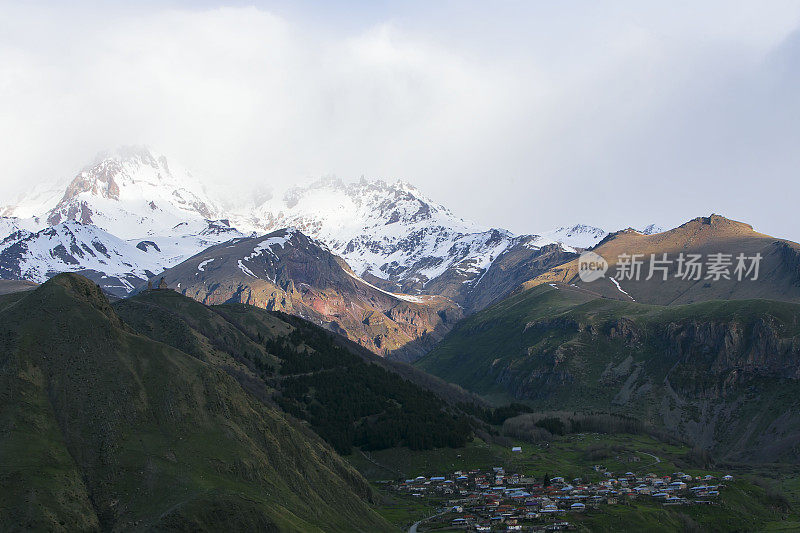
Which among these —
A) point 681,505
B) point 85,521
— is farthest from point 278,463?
point 681,505

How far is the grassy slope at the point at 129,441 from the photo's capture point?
124 metres

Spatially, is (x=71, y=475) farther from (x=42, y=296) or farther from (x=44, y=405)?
(x=42, y=296)

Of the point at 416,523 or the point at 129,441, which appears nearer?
the point at 129,441

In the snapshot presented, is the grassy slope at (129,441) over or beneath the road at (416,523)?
over

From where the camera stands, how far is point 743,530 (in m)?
181

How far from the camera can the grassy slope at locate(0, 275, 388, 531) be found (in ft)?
408

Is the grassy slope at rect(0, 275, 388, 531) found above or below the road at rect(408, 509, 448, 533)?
above

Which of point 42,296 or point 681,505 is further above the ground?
point 42,296

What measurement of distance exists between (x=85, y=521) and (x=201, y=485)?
20266mm

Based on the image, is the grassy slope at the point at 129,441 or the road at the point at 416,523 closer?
the grassy slope at the point at 129,441

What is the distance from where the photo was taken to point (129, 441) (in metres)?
139

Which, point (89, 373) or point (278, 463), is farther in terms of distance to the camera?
point (278, 463)

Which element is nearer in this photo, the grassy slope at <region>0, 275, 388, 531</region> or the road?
the grassy slope at <region>0, 275, 388, 531</region>

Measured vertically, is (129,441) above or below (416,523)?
above
